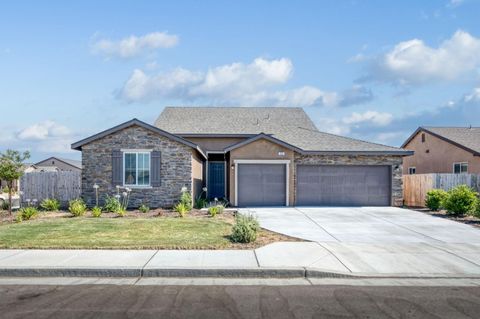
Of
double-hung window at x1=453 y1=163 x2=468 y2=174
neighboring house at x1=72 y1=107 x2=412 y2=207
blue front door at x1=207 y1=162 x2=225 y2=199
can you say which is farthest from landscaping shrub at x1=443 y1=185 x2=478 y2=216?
blue front door at x1=207 y1=162 x2=225 y2=199

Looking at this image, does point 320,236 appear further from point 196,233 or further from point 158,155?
point 158,155

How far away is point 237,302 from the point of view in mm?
6645

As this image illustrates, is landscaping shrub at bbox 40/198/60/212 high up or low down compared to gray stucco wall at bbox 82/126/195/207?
down

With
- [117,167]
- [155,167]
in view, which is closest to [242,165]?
[155,167]

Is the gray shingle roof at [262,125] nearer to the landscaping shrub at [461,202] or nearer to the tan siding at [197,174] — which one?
the tan siding at [197,174]

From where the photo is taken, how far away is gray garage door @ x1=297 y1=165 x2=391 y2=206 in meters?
22.4

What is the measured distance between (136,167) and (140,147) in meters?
0.98

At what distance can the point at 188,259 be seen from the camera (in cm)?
926

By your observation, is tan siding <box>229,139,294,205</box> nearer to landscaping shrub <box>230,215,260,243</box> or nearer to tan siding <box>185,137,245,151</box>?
tan siding <box>185,137,245,151</box>

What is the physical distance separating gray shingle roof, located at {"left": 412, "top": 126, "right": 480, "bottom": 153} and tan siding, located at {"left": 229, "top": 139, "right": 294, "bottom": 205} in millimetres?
11915

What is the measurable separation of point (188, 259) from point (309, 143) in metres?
15.4

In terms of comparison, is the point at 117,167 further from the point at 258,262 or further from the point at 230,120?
the point at 258,262

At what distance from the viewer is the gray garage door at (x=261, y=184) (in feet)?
72.3

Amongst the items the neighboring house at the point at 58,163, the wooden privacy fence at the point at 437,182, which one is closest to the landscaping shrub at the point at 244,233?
the wooden privacy fence at the point at 437,182
